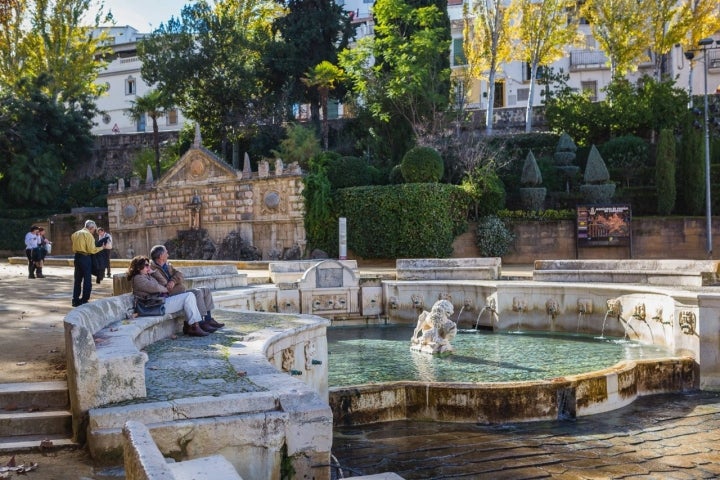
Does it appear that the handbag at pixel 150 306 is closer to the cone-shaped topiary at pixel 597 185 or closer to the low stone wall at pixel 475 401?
the low stone wall at pixel 475 401

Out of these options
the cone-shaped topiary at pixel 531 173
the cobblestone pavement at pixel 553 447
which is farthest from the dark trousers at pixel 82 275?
the cone-shaped topiary at pixel 531 173

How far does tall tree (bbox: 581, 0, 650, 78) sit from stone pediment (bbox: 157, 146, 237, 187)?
20.5 metres

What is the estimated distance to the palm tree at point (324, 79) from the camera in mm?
35094

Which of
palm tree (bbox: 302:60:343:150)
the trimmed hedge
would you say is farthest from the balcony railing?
the trimmed hedge

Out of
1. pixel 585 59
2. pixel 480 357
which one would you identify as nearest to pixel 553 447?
→ pixel 480 357

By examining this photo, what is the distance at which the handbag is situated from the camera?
917 centimetres

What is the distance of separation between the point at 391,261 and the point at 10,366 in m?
21.4

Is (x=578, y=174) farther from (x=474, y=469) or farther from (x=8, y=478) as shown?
(x=8, y=478)

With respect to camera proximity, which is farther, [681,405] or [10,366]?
[681,405]

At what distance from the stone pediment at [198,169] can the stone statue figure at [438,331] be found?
19504 millimetres

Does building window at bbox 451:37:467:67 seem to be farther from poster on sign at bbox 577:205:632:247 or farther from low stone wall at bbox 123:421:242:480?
low stone wall at bbox 123:421:242:480

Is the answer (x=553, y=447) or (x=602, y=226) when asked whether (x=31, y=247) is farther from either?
(x=602, y=226)

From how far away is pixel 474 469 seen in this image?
786 cm

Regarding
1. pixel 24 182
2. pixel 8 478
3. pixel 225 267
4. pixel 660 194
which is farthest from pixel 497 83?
pixel 8 478
